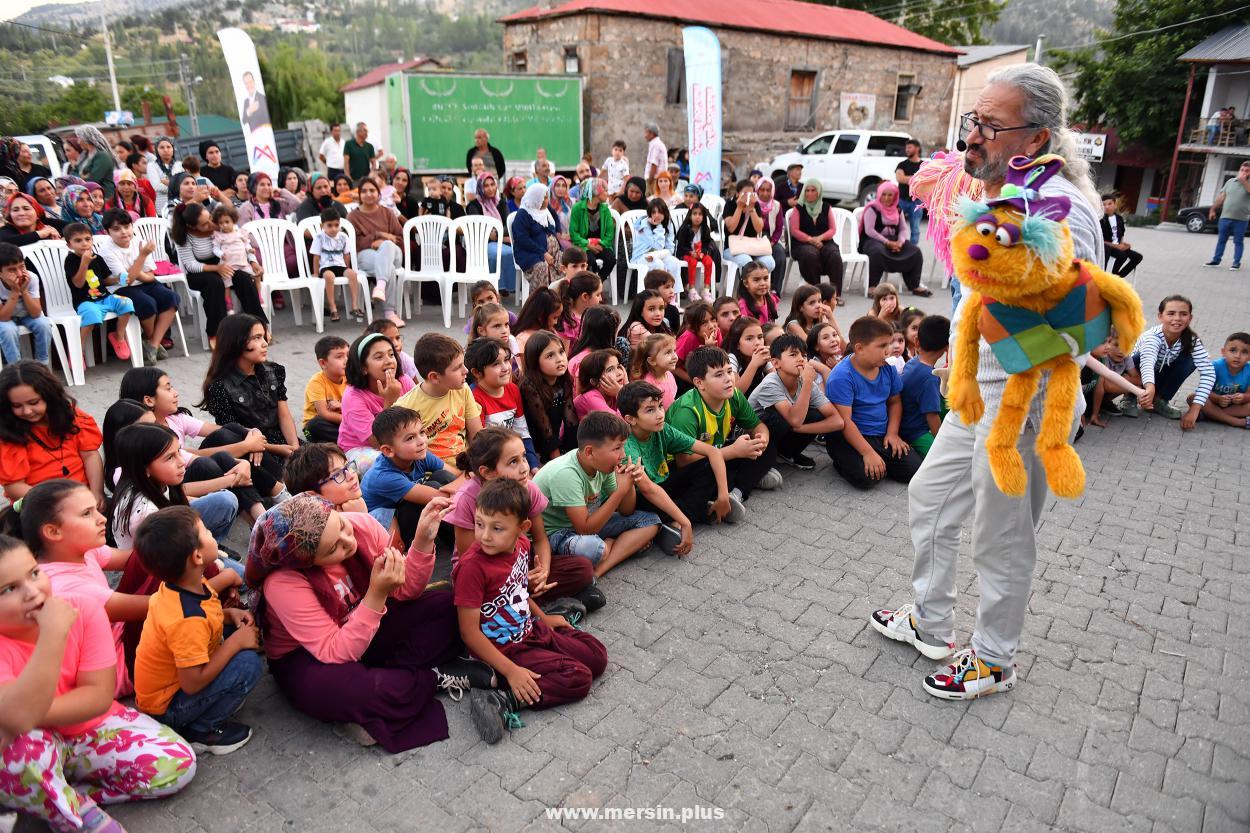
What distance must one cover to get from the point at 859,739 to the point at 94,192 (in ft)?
26.8

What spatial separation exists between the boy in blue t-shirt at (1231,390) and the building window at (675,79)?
56.3 feet

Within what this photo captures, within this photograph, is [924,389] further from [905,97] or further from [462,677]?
[905,97]

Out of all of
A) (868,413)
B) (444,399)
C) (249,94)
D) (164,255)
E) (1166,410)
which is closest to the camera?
(444,399)

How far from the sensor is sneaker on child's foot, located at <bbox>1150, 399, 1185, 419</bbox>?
6.17 meters

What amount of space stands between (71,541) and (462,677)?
1.37m

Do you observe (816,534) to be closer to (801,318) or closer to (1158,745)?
(1158,745)

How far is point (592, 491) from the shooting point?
371 centimetres

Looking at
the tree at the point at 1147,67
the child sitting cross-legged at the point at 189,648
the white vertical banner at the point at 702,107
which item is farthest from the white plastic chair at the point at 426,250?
the tree at the point at 1147,67

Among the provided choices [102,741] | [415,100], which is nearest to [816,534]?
[102,741]

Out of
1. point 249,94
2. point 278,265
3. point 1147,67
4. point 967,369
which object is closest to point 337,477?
point 967,369

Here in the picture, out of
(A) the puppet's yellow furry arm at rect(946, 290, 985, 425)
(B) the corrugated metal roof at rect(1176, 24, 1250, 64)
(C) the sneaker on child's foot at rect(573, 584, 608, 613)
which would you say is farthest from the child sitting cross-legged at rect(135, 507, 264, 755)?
(B) the corrugated metal roof at rect(1176, 24, 1250, 64)

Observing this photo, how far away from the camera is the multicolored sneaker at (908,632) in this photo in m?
3.13

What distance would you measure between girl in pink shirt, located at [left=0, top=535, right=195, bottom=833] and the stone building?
19.4 metres

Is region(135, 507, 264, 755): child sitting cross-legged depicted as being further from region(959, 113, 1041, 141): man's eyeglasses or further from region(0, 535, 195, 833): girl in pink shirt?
region(959, 113, 1041, 141): man's eyeglasses
